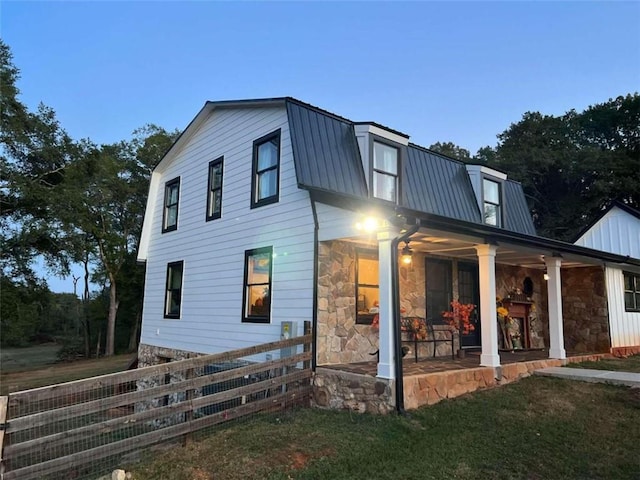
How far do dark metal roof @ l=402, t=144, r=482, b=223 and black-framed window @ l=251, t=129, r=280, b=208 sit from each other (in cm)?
258

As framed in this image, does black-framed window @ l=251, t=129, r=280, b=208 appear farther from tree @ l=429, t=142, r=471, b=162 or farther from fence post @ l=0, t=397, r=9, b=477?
tree @ l=429, t=142, r=471, b=162

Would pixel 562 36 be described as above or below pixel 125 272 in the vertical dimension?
above

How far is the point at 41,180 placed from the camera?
61.7 ft

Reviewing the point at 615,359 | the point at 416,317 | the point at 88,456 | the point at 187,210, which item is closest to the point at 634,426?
the point at 416,317

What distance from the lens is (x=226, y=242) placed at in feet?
29.4

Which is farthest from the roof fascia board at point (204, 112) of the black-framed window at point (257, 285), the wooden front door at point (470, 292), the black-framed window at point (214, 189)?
the wooden front door at point (470, 292)

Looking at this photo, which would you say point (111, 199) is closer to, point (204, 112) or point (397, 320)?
point (204, 112)

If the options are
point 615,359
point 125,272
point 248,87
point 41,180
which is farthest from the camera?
point 125,272

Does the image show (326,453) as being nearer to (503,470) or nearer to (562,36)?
(503,470)

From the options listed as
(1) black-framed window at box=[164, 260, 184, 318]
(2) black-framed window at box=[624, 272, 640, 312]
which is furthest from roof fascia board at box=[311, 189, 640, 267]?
(1) black-framed window at box=[164, 260, 184, 318]

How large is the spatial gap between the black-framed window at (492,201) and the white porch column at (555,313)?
2056 millimetres

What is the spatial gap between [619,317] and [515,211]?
3.55 m

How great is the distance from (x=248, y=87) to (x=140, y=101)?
620 centimetres

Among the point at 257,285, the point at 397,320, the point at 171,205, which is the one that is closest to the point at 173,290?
the point at 171,205
